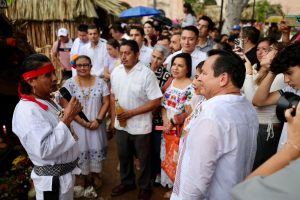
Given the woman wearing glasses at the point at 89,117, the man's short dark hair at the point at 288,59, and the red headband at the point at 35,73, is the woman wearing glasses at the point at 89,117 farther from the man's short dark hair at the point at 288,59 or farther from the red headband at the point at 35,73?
the man's short dark hair at the point at 288,59

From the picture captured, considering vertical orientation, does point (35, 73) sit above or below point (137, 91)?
above

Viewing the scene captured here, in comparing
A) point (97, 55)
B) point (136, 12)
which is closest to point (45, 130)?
point (97, 55)

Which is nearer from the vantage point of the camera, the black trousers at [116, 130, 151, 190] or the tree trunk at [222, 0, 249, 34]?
the black trousers at [116, 130, 151, 190]

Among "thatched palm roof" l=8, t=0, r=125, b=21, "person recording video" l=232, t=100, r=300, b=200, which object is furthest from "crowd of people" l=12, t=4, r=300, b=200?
"thatched palm roof" l=8, t=0, r=125, b=21

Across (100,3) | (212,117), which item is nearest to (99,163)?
(212,117)

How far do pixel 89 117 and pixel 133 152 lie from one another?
0.78 metres

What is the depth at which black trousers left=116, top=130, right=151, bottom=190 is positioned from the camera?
12.4 feet

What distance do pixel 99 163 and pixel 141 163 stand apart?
603 millimetres

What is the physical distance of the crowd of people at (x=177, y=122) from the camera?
177 cm

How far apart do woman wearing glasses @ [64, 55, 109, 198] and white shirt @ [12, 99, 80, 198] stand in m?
1.32

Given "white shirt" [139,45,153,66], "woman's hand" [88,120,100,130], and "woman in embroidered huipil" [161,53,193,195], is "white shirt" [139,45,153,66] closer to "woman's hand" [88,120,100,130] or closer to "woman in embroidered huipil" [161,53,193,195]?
"woman in embroidered huipil" [161,53,193,195]

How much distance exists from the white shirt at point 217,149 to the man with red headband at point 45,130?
1.06m

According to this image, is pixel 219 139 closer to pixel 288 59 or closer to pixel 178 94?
pixel 288 59

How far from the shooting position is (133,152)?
159 inches
